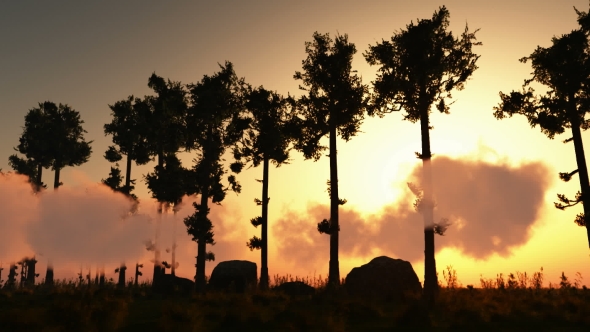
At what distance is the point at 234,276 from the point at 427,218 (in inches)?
642

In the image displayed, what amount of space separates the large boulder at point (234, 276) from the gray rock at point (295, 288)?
472 cm

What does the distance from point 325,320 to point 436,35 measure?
16.1 meters

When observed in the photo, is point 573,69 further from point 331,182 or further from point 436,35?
point 331,182

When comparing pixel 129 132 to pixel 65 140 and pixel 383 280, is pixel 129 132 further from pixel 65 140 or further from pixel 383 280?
pixel 383 280

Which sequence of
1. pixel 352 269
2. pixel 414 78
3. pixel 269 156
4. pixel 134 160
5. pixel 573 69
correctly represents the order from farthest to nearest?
pixel 134 160 → pixel 269 156 → pixel 352 269 → pixel 573 69 → pixel 414 78

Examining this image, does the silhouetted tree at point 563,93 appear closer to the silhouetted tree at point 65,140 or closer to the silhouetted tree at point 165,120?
the silhouetted tree at point 165,120

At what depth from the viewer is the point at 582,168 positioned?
22.9 metres

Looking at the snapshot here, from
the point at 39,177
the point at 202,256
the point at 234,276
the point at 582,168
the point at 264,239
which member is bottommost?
the point at 234,276

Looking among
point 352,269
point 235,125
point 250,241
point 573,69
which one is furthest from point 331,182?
point 573,69

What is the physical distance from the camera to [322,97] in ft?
92.2

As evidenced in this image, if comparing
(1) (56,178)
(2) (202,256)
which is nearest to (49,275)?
(1) (56,178)

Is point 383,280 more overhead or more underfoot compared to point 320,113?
more underfoot

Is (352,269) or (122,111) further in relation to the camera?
(122,111)

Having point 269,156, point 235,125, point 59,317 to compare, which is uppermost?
point 235,125
